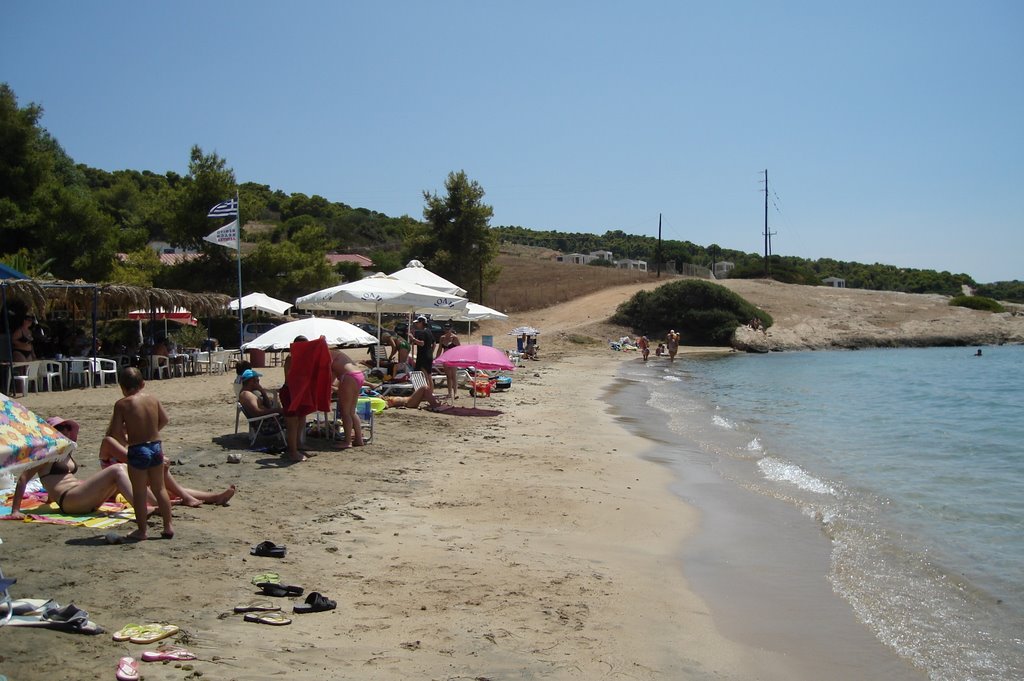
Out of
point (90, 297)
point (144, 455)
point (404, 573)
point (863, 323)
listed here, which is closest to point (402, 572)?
point (404, 573)

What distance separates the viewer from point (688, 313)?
146 ft

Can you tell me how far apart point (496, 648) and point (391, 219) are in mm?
95346

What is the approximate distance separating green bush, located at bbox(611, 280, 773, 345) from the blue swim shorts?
3906cm

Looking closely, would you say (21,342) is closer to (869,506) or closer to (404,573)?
(404,573)

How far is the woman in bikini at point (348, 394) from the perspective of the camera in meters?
9.39

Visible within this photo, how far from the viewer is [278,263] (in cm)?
3078

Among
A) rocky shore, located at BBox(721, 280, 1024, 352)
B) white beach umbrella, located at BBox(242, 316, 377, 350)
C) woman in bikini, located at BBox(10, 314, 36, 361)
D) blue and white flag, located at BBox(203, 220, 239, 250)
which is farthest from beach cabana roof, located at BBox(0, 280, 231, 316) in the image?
rocky shore, located at BBox(721, 280, 1024, 352)

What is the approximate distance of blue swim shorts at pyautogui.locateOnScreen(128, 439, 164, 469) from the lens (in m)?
5.46

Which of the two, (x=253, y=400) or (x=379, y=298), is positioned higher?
(x=379, y=298)

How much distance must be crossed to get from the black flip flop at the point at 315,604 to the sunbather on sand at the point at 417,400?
862 centimetres

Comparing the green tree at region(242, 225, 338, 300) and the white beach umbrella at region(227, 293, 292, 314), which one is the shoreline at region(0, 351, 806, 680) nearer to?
the white beach umbrella at region(227, 293, 292, 314)

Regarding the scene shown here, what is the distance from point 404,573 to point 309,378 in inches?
152

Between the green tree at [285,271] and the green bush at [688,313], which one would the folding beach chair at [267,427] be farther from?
the green bush at [688,313]

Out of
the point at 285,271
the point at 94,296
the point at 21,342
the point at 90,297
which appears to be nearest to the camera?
the point at 21,342
